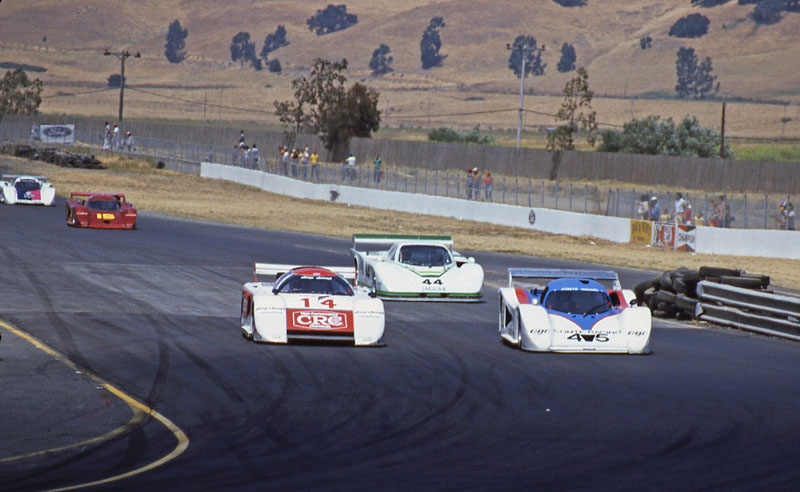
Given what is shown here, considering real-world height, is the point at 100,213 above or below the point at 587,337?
above

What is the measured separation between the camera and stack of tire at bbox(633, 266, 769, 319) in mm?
22672

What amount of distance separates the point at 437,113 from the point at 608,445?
185914mm

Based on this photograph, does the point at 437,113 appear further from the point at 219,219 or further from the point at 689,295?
the point at 689,295

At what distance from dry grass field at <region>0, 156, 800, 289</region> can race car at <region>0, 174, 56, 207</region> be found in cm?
522

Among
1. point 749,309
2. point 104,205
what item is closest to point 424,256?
point 749,309

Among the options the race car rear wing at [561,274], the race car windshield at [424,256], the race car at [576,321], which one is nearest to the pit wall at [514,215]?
the race car windshield at [424,256]

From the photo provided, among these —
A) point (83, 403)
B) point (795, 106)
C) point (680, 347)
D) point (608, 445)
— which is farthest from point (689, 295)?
point (795, 106)

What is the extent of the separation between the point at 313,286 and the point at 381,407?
6227 mm

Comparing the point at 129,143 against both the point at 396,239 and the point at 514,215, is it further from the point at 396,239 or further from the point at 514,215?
the point at 396,239

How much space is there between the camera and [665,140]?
9150cm

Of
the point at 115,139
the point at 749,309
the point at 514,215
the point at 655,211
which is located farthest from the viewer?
the point at 115,139

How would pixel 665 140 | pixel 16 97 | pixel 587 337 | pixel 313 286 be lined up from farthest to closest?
pixel 16 97
pixel 665 140
pixel 313 286
pixel 587 337

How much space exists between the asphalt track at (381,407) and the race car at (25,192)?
2662cm

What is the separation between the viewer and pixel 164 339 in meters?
18.7
